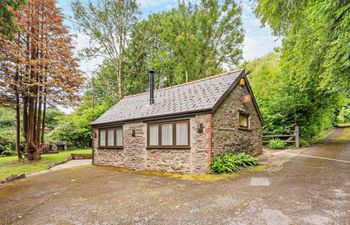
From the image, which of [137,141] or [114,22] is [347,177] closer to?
[137,141]

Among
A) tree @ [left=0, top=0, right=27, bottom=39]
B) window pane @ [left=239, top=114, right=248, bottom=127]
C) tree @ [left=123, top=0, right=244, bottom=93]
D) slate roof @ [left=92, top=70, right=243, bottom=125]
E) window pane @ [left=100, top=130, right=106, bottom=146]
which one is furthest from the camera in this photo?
tree @ [left=123, top=0, right=244, bottom=93]

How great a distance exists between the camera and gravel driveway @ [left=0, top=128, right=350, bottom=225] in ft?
12.8

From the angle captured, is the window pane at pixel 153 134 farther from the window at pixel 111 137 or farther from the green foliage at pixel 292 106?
the green foliage at pixel 292 106

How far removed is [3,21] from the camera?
6414 millimetres

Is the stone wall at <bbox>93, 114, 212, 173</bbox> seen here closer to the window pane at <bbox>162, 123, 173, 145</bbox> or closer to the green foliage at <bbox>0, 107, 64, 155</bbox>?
→ the window pane at <bbox>162, 123, 173, 145</bbox>

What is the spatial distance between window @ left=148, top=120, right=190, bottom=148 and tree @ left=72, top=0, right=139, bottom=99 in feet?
42.3

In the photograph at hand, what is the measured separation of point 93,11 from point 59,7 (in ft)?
14.2

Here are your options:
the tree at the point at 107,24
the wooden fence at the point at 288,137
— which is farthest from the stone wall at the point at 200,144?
the tree at the point at 107,24

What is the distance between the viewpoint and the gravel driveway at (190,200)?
12.8 feet

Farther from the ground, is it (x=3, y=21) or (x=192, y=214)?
(x=3, y=21)

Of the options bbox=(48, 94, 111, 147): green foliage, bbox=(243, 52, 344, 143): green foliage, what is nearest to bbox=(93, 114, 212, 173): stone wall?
bbox=(243, 52, 344, 143): green foliage

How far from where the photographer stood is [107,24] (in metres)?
18.4

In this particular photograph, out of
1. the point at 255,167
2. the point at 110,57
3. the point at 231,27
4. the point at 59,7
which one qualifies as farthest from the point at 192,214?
the point at 231,27

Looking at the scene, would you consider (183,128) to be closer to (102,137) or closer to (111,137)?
(111,137)
